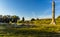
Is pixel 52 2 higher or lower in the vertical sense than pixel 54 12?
higher

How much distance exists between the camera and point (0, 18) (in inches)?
1604

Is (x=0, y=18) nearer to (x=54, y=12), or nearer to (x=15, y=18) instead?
(x=15, y=18)

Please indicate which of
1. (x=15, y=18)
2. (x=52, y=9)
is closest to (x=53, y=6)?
(x=52, y=9)

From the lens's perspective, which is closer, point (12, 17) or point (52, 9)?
point (52, 9)

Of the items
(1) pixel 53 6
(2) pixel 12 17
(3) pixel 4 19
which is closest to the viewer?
(1) pixel 53 6

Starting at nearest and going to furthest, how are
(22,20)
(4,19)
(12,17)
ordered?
(22,20)
(4,19)
(12,17)

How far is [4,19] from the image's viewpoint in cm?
3931

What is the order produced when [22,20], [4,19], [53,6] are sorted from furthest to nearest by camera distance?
[4,19], [22,20], [53,6]

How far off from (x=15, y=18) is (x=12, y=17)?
208cm

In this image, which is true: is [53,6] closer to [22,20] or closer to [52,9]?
[52,9]

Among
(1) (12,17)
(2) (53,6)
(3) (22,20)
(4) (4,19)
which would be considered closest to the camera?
(2) (53,6)

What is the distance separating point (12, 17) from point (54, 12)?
809 inches

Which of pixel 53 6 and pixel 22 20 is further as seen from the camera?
pixel 22 20

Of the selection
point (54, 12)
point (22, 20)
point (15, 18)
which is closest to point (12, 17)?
point (15, 18)
